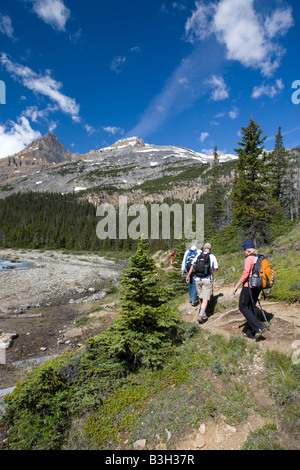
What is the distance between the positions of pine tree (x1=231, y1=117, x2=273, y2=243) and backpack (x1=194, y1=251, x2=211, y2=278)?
10.1 metres

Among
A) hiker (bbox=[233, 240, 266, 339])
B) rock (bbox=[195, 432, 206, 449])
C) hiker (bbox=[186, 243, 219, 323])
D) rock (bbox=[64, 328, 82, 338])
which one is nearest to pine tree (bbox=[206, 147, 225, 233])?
rock (bbox=[64, 328, 82, 338])

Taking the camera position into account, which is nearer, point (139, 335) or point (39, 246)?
point (139, 335)

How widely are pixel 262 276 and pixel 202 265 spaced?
2.16 meters

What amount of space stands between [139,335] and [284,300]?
4.71 meters

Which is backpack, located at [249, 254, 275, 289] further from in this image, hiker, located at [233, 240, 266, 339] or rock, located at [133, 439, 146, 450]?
rock, located at [133, 439, 146, 450]

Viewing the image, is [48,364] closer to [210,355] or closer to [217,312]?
[210,355]

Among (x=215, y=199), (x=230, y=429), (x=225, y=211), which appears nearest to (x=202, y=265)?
(x=230, y=429)

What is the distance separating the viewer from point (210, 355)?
511cm

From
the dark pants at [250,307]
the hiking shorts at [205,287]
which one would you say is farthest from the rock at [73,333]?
the dark pants at [250,307]

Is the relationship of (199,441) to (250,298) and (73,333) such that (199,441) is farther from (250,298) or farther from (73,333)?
(73,333)

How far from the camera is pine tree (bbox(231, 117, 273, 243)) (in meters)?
15.2

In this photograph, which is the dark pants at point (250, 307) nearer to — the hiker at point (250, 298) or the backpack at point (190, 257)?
the hiker at point (250, 298)
